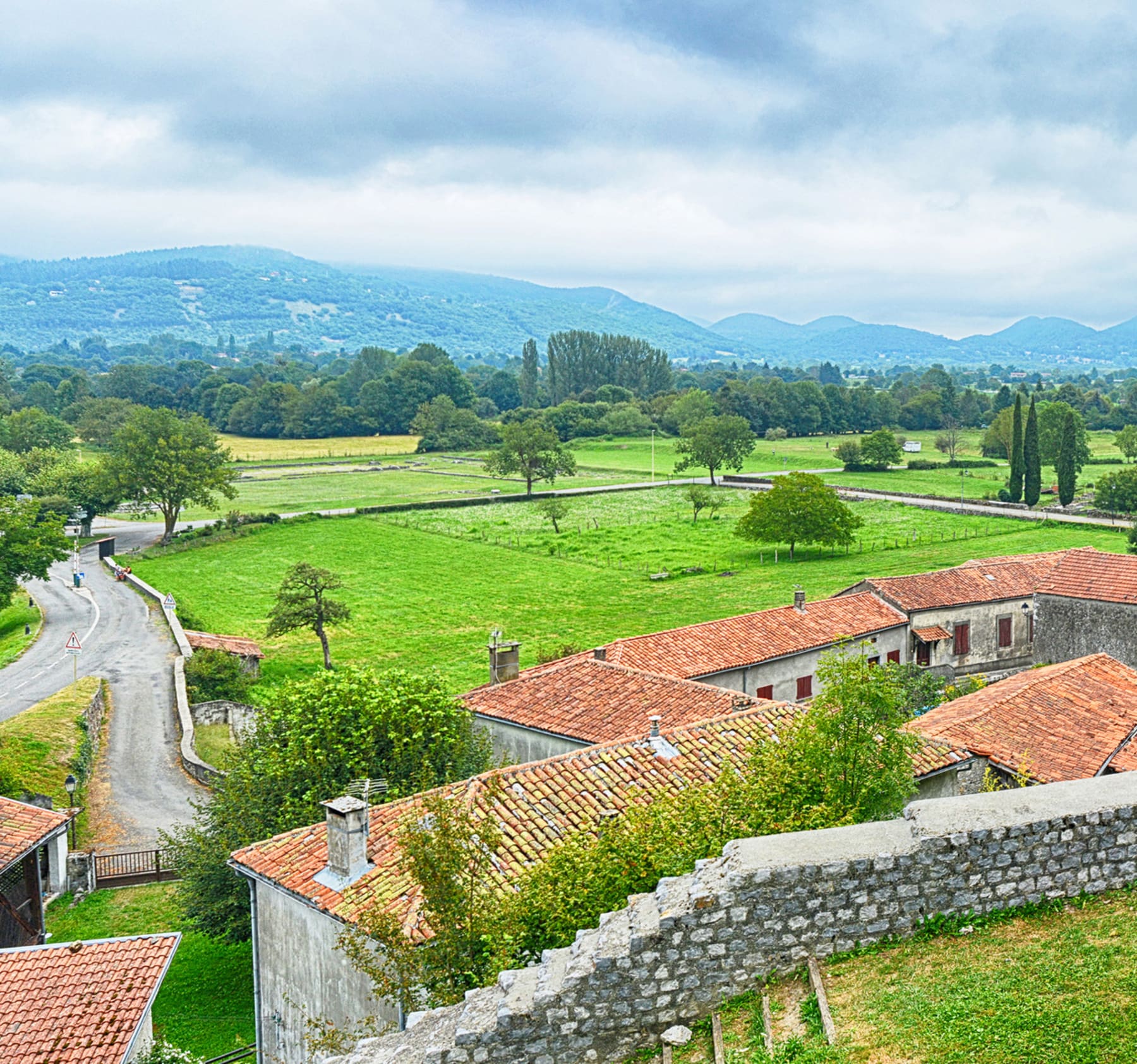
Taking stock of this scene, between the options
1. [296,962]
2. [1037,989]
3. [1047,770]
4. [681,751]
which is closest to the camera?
[1037,989]

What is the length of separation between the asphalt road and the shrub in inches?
Answer: 36.9

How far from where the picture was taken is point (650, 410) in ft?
606

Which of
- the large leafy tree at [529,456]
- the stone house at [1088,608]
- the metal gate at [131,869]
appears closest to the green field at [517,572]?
the large leafy tree at [529,456]

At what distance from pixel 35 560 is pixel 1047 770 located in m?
45.8

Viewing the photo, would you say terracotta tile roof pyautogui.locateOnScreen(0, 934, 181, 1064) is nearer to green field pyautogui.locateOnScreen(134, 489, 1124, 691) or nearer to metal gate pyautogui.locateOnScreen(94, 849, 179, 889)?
metal gate pyautogui.locateOnScreen(94, 849, 179, 889)

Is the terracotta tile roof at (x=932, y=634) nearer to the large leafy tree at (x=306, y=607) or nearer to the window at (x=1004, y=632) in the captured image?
the window at (x=1004, y=632)

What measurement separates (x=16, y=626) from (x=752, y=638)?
3717 cm

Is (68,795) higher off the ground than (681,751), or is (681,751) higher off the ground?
(681,751)

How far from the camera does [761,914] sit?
1032 cm

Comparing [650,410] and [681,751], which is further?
[650,410]

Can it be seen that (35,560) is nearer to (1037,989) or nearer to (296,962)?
(296,962)

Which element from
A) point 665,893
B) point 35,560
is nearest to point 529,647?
point 35,560

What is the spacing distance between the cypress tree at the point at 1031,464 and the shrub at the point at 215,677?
70712 mm

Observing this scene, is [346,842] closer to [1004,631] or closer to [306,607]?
[1004,631]
